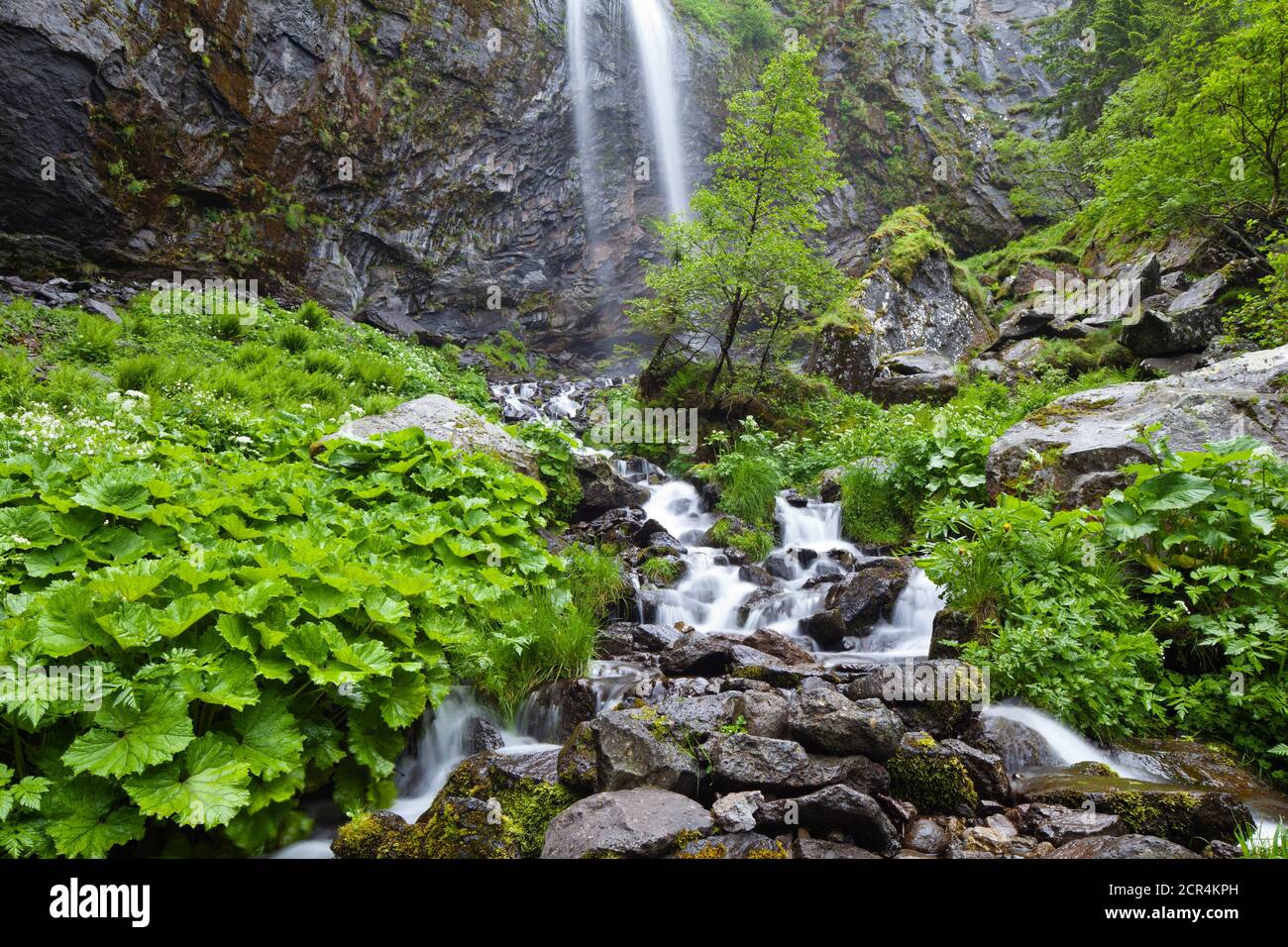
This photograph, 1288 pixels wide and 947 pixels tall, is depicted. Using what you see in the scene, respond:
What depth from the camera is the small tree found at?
1210 centimetres

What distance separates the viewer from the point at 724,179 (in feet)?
42.0

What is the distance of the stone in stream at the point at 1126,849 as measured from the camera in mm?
2648

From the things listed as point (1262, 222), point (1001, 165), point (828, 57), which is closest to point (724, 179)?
point (1262, 222)

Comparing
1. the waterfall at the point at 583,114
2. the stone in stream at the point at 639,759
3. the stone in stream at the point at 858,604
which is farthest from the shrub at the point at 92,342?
the waterfall at the point at 583,114

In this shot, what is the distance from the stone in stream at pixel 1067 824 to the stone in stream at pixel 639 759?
69.5 inches

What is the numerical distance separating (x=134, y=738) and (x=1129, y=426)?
8.20m

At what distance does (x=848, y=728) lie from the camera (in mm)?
3688

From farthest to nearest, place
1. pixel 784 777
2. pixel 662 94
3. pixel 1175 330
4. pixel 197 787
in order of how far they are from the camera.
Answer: pixel 662 94 < pixel 1175 330 < pixel 784 777 < pixel 197 787

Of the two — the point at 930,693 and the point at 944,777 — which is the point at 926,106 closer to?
the point at 930,693

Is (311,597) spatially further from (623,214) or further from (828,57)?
(828,57)

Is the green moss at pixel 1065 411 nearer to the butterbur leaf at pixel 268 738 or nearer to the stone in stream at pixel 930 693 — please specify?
the stone in stream at pixel 930 693

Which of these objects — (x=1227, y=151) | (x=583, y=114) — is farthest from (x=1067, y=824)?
(x=583, y=114)
